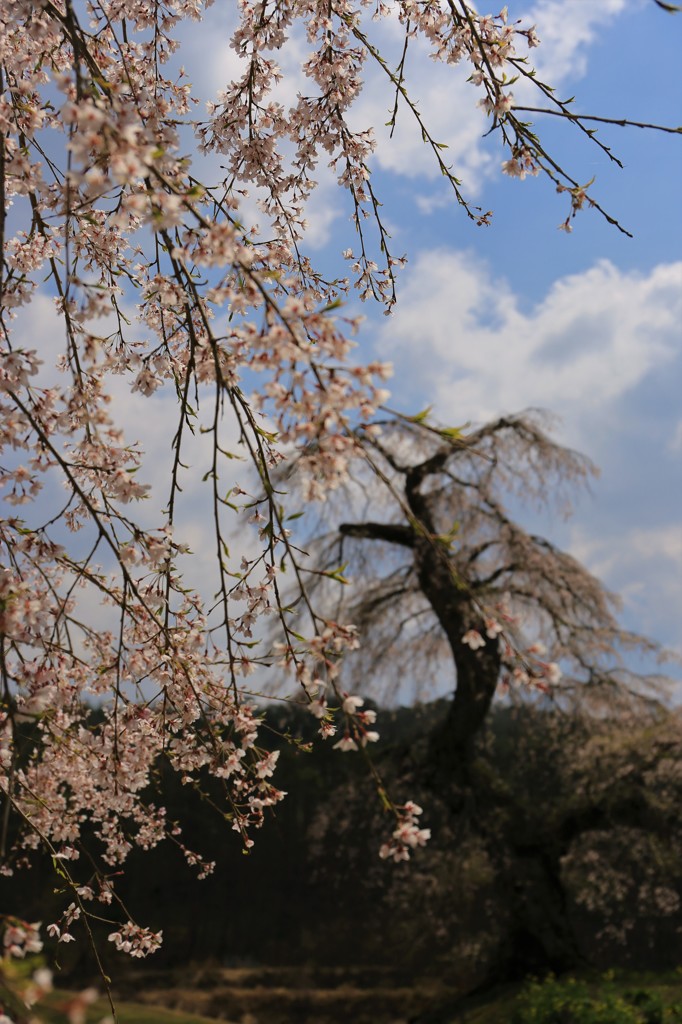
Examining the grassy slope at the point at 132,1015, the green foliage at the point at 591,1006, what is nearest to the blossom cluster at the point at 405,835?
the green foliage at the point at 591,1006

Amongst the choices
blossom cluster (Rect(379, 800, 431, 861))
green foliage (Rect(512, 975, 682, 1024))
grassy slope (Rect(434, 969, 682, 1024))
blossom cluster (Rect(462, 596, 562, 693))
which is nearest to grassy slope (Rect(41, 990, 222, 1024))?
grassy slope (Rect(434, 969, 682, 1024))

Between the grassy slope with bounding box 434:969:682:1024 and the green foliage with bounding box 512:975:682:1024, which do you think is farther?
the grassy slope with bounding box 434:969:682:1024

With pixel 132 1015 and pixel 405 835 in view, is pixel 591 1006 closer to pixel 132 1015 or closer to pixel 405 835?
pixel 132 1015

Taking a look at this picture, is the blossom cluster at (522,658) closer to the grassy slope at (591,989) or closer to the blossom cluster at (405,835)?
the blossom cluster at (405,835)

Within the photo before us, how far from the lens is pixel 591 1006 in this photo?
543 centimetres

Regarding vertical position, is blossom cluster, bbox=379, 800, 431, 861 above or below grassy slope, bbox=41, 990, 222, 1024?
above

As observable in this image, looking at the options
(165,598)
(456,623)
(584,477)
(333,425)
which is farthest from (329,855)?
(333,425)

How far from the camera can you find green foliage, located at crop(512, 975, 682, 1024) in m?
5.08

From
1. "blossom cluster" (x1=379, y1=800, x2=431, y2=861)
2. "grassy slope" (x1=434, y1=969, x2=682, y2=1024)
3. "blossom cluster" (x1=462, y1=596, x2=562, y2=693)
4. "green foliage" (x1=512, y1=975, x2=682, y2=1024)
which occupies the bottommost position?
"grassy slope" (x1=434, y1=969, x2=682, y2=1024)

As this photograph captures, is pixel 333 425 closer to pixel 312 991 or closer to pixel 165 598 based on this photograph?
pixel 165 598

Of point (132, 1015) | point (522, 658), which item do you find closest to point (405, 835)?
point (522, 658)

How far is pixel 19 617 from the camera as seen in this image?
5.76ft

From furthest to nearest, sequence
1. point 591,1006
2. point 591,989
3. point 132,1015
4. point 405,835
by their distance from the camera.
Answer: point 132,1015
point 591,989
point 591,1006
point 405,835

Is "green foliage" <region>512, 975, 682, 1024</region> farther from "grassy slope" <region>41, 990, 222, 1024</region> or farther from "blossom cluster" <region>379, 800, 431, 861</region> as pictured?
"blossom cluster" <region>379, 800, 431, 861</region>
